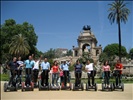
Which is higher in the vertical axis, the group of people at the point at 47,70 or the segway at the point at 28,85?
the group of people at the point at 47,70

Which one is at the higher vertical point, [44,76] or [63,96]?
[44,76]

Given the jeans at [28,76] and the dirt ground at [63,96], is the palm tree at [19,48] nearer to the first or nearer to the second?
the jeans at [28,76]

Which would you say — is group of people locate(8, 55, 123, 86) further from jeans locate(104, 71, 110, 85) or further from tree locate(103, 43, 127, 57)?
tree locate(103, 43, 127, 57)

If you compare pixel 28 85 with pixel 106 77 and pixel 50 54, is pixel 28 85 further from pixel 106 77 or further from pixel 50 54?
pixel 50 54

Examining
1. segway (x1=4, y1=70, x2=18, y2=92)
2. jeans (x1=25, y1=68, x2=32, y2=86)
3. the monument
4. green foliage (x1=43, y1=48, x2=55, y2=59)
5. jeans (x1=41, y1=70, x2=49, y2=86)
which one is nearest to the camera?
segway (x1=4, y1=70, x2=18, y2=92)

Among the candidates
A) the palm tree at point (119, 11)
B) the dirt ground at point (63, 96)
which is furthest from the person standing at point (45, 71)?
the palm tree at point (119, 11)

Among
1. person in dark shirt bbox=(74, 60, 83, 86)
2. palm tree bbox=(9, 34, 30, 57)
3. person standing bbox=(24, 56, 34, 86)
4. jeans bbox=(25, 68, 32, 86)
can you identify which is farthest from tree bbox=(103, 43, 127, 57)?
jeans bbox=(25, 68, 32, 86)

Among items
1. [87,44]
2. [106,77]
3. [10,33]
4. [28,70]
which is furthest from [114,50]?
[28,70]

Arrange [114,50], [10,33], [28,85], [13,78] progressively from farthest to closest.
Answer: [114,50] → [10,33] → [28,85] → [13,78]

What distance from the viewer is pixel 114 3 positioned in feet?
145

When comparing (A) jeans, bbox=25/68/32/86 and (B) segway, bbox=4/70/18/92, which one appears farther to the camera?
(A) jeans, bbox=25/68/32/86

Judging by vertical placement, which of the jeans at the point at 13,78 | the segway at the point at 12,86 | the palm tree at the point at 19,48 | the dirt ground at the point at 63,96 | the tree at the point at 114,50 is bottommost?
the dirt ground at the point at 63,96

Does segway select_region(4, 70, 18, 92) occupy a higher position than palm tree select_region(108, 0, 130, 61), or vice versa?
palm tree select_region(108, 0, 130, 61)

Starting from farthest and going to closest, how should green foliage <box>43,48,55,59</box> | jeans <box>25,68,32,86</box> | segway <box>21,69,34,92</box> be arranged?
1. green foliage <box>43,48,55,59</box>
2. jeans <box>25,68,32,86</box>
3. segway <box>21,69,34,92</box>
